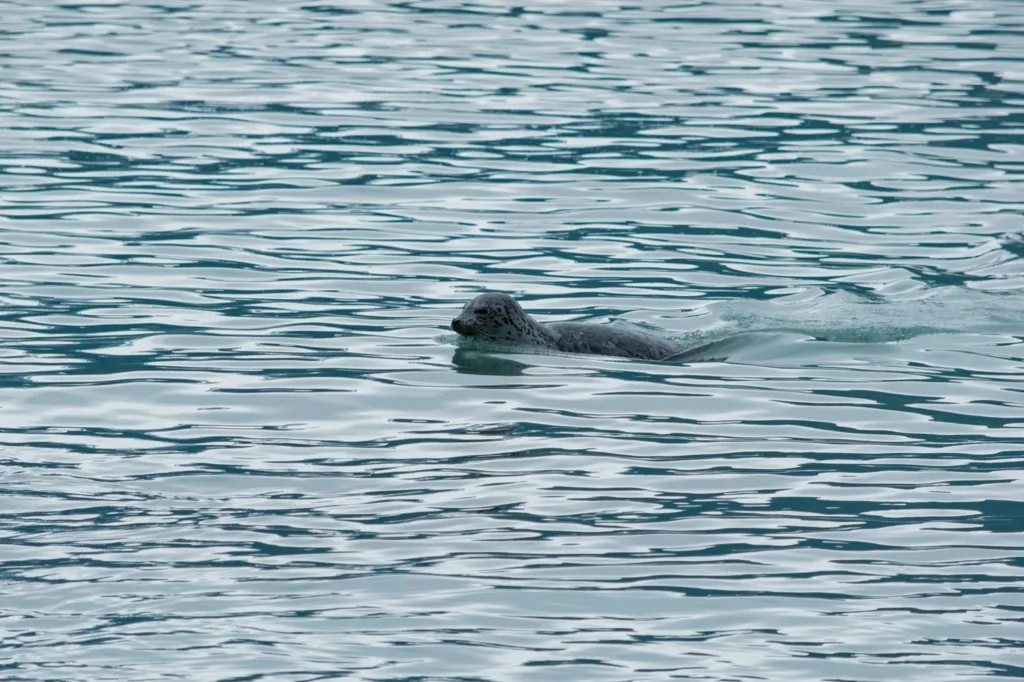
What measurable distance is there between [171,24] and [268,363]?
60.9 feet

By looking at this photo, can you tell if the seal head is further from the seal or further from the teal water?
the teal water

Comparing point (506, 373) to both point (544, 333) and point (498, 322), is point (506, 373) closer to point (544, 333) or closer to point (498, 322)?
point (498, 322)

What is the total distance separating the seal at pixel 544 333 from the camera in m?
12.4

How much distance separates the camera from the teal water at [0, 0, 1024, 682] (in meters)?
7.32

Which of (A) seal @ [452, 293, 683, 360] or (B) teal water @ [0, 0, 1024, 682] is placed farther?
(A) seal @ [452, 293, 683, 360]

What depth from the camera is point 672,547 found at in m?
8.22

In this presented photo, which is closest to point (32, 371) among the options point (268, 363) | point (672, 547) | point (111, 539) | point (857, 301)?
point (268, 363)

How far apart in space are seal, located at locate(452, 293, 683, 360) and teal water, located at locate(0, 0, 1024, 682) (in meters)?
0.21

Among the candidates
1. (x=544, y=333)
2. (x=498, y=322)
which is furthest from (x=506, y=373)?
(x=544, y=333)

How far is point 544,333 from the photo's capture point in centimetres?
1266

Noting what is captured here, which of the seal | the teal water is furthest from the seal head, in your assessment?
the teal water

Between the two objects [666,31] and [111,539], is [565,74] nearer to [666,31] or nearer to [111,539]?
[666,31]

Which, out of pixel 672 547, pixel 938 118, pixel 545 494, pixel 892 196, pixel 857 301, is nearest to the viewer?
pixel 672 547

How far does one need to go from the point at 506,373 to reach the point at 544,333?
743mm
